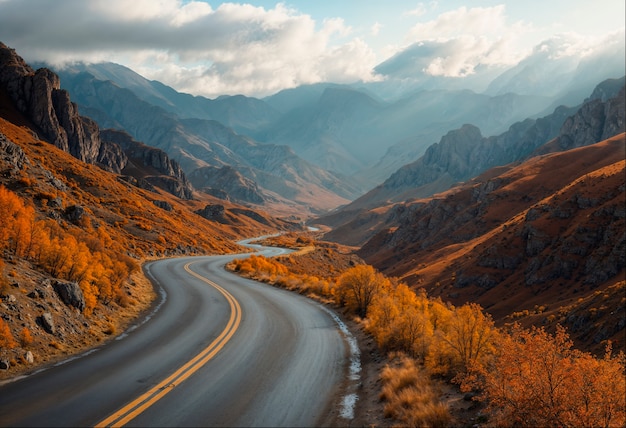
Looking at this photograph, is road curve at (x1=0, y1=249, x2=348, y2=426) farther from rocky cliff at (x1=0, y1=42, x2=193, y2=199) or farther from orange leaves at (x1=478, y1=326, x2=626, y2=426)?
rocky cliff at (x1=0, y1=42, x2=193, y2=199)

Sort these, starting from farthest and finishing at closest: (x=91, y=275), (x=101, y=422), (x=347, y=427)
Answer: (x=91, y=275) < (x=347, y=427) < (x=101, y=422)

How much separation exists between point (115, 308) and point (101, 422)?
432 inches

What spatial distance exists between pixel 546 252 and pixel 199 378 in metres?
65.9

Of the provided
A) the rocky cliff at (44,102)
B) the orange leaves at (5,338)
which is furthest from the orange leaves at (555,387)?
the rocky cliff at (44,102)

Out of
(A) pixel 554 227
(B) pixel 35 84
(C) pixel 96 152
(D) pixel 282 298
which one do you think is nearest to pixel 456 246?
(A) pixel 554 227

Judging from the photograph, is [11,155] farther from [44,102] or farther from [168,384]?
[44,102]

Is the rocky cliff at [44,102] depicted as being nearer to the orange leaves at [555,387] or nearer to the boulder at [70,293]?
the boulder at [70,293]

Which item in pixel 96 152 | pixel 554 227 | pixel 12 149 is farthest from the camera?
pixel 96 152

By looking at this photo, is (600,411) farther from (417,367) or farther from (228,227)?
(228,227)

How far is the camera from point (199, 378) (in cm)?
938

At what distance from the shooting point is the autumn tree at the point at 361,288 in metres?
20.3

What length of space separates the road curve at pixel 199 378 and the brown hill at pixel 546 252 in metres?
18.6

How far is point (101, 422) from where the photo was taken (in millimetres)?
6793

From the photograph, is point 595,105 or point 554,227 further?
point 595,105
